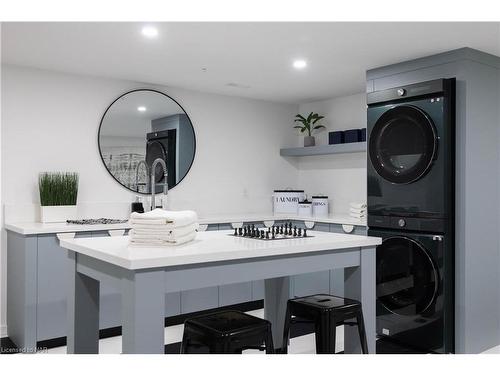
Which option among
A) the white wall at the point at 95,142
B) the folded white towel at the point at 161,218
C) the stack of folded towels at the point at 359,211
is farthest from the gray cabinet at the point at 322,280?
the folded white towel at the point at 161,218

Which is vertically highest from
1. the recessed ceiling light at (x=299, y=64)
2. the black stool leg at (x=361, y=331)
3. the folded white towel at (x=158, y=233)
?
the recessed ceiling light at (x=299, y=64)

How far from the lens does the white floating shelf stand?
475cm

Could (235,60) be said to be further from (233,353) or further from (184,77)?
(233,353)

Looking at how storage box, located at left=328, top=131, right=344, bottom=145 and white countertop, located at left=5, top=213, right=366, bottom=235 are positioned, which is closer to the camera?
white countertop, located at left=5, top=213, right=366, bottom=235

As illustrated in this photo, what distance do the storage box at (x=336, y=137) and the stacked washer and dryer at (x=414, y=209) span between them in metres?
1.07

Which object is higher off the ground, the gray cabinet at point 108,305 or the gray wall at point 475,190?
the gray wall at point 475,190

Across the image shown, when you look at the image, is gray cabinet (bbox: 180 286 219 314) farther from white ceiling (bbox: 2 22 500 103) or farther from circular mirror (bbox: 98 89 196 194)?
white ceiling (bbox: 2 22 500 103)

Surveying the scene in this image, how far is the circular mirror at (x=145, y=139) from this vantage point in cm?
450

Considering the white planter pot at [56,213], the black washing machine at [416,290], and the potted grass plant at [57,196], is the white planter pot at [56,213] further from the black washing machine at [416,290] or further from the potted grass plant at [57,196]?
the black washing machine at [416,290]

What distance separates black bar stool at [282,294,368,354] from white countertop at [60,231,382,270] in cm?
31

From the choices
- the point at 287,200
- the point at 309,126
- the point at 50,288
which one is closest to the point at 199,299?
the point at 50,288

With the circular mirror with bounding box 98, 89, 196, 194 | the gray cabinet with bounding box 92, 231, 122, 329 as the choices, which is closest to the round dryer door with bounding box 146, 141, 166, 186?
the circular mirror with bounding box 98, 89, 196, 194

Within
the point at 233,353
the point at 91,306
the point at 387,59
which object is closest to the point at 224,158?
the point at 387,59

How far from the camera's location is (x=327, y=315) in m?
2.47
